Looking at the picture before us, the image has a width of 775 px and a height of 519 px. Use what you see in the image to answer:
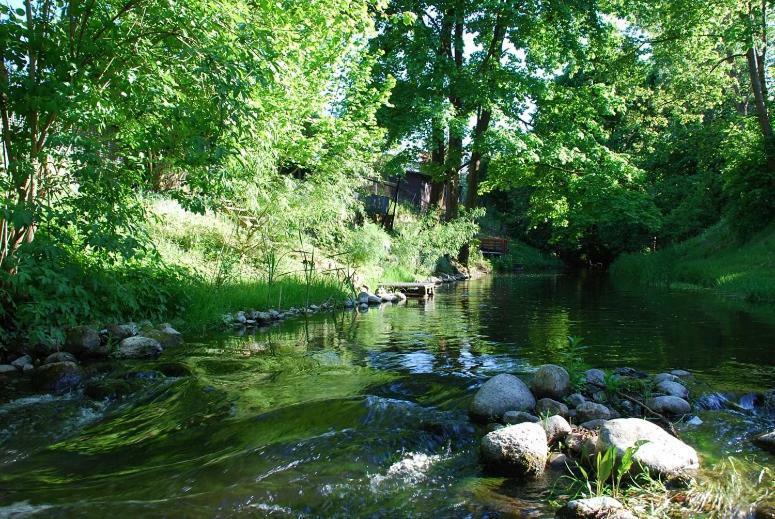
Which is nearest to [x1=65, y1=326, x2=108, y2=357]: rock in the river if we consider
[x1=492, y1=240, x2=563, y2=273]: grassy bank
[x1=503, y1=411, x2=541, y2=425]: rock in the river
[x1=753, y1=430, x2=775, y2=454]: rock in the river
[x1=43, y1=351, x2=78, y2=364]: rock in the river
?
[x1=43, y1=351, x2=78, y2=364]: rock in the river

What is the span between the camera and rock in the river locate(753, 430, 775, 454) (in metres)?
4.56

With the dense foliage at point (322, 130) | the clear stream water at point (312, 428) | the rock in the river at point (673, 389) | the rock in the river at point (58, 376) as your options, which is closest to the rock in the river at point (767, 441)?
the clear stream water at point (312, 428)

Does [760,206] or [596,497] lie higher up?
[760,206]

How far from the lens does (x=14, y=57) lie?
23.7 ft

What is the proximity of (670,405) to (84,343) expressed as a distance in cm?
727

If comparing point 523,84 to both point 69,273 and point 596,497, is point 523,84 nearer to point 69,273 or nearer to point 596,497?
point 69,273

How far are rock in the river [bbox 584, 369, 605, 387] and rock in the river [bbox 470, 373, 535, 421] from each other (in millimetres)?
938

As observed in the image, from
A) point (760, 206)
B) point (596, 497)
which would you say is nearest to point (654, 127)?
point (760, 206)

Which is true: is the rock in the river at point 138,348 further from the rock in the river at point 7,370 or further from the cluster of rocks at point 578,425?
the cluster of rocks at point 578,425

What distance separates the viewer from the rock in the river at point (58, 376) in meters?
6.48

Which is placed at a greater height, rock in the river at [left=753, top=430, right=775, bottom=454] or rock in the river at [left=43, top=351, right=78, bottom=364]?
rock in the river at [left=43, top=351, right=78, bottom=364]

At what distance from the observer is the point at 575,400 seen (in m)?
5.68

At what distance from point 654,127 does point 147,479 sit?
3541cm

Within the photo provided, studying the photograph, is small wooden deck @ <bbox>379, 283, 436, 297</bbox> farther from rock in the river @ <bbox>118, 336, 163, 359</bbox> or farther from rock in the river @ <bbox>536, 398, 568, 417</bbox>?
rock in the river @ <bbox>536, 398, 568, 417</bbox>
